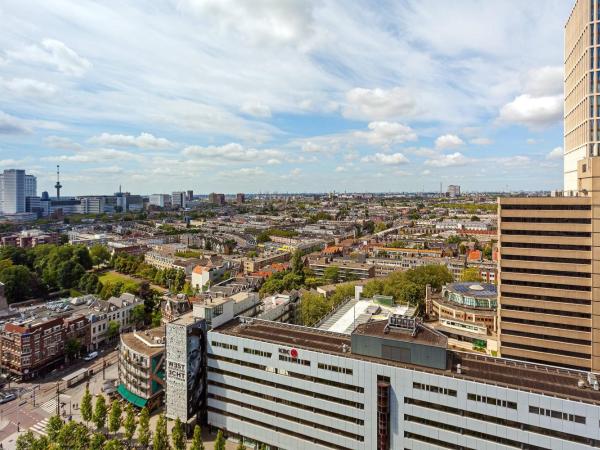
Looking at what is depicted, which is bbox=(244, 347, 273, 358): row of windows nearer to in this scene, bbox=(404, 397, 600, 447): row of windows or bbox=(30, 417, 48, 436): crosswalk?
bbox=(404, 397, 600, 447): row of windows

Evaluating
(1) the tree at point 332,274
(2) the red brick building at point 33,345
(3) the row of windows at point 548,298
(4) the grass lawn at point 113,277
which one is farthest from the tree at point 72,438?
(4) the grass lawn at point 113,277

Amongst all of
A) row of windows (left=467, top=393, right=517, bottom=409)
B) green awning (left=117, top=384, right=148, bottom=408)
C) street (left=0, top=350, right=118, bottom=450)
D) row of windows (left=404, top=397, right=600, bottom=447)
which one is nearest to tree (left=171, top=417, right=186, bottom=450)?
green awning (left=117, top=384, right=148, bottom=408)

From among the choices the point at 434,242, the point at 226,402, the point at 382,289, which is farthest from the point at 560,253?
the point at 434,242

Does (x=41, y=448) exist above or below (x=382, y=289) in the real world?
below

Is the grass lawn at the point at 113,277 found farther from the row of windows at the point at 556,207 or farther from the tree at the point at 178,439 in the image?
the row of windows at the point at 556,207

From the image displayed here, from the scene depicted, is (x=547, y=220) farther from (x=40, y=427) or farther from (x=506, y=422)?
(x=40, y=427)

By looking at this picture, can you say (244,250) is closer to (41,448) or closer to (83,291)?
(83,291)
